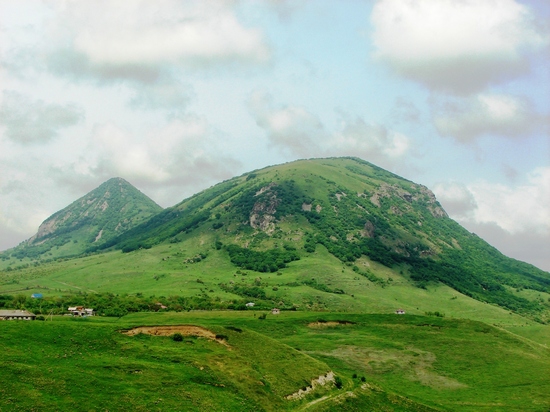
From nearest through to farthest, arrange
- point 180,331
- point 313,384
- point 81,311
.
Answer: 1. point 313,384
2. point 180,331
3. point 81,311

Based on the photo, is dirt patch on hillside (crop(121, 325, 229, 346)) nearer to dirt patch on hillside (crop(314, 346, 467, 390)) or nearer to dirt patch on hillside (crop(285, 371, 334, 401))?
dirt patch on hillside (crop(285, 371, 334, 401))

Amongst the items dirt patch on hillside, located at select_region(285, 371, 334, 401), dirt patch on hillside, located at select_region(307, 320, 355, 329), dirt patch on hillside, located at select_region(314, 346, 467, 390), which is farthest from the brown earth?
dirt patch on hillside, located at select_region(285, 371, 334, 401)

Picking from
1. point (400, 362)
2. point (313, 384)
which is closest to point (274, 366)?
point (313, 384)

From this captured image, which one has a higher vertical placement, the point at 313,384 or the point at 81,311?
the point at 81,311

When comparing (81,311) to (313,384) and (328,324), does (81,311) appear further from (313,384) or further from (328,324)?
(313,384)

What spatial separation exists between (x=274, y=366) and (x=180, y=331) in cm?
2204

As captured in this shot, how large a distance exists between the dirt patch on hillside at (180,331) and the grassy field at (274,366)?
5.69 ft

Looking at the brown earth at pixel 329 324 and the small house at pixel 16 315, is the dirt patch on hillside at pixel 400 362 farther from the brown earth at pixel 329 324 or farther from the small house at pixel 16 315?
the small house at pixel 16 315

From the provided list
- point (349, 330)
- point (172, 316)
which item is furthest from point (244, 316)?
point (349, 330)

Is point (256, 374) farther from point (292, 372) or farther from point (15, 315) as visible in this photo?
point (15, 315)

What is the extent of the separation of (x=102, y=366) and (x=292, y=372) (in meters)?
38.0

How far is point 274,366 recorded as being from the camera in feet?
321

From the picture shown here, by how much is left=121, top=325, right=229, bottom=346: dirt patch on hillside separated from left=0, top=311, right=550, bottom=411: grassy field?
68.3 inches

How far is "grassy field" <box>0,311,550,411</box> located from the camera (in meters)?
69.8
